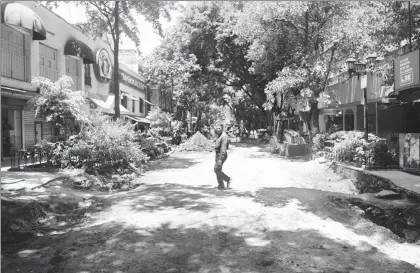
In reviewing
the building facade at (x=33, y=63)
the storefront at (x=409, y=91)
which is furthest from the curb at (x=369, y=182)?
the building facade at (x=33, y=63)

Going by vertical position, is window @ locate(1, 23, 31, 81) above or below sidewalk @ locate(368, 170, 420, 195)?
above

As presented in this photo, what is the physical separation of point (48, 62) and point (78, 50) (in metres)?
2.40

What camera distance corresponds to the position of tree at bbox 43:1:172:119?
1608cm

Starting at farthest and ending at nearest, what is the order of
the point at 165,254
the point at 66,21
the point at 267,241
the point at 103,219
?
1. the point at 66,21
2. the point at 103,219
3. the point at 267,241
4. the point at 165,254

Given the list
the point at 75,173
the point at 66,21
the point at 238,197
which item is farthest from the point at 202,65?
the point at 238,197

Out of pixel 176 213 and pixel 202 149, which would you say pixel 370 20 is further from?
pixel 202 149

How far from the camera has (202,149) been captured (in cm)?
2647

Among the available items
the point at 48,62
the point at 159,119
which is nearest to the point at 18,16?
the point at 48,62

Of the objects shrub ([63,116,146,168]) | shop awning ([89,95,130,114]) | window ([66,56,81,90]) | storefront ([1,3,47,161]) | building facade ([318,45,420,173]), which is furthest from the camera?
shop awning ([89,95,130,114])

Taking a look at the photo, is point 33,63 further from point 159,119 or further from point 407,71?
point 407,71

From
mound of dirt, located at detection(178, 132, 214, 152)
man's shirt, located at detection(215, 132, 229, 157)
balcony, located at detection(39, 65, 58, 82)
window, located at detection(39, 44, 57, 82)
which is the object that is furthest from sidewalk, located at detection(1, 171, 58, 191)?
mound of dirt, located at detection(178, 132, 214, 152)

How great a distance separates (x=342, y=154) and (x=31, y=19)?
13.8 metres

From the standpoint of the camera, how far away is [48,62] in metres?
18.5

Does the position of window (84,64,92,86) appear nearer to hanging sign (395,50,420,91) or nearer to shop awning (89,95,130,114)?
shop awning (89,95,130,114)
